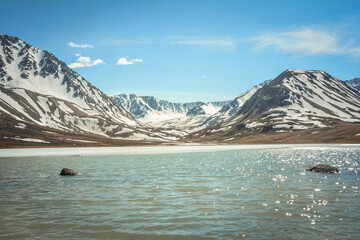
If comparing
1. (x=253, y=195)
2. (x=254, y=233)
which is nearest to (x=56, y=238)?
(x=254, y=233)

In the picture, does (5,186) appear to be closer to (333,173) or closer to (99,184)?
(99,184)

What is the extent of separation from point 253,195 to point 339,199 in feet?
22.3

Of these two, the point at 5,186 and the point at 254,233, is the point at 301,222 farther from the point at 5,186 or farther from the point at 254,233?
the point at 5,186

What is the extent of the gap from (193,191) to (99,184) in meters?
11.7

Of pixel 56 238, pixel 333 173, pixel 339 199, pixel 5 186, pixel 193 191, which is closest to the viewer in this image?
pixel 56 238

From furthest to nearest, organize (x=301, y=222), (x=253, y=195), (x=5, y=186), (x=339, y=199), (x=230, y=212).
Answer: (x=5, y=186) < (x=253, y=195) < (x=339, y=199) < (x=230, y=212) < (x=301, y=222)

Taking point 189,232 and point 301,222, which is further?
point 301,222

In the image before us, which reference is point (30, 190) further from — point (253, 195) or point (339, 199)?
point (339, 199)

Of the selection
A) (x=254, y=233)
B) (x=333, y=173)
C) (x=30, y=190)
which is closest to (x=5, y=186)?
(x=30, y=190)

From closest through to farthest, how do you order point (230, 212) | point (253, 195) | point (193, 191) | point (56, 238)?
1. point (56, 238)
2. point (230, 212)
3. point (253, 195)
4. point (193, 191)

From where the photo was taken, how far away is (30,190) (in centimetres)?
2867

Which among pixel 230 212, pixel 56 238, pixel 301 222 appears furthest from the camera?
pixel 230 212

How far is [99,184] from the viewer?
3253 centimetres

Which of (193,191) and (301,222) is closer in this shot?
(301,222)
